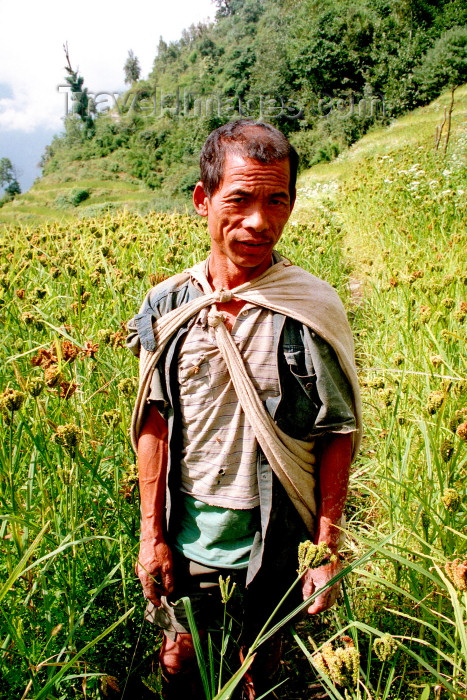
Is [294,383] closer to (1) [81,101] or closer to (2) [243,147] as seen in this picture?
(2) [243,147]

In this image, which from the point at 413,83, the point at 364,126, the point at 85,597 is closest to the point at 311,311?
the point at 85,597

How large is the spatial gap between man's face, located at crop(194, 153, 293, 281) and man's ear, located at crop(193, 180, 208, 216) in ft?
0.25

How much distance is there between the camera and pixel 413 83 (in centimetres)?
3247

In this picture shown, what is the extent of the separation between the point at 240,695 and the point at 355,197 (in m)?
6.59

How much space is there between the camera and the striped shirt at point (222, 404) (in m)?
1.30

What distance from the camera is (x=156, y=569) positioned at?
142cm

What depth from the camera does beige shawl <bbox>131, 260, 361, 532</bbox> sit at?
1.26 metres

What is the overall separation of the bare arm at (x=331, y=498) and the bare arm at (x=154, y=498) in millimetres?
386

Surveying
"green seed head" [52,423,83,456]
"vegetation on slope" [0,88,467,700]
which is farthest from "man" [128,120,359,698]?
"green seed head" [52,423,83,456]

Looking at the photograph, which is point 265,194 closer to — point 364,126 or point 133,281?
point 133,281

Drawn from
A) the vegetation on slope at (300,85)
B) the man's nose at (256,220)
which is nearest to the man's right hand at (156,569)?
the man's nose at (256,220)

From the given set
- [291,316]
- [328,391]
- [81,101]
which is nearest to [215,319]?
[291,316]

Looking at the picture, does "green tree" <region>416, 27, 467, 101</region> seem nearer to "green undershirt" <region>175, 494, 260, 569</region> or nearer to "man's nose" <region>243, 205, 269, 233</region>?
"man's nose" <region>243, 205, 269, 233</region>

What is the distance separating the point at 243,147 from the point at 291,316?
1.37ft
